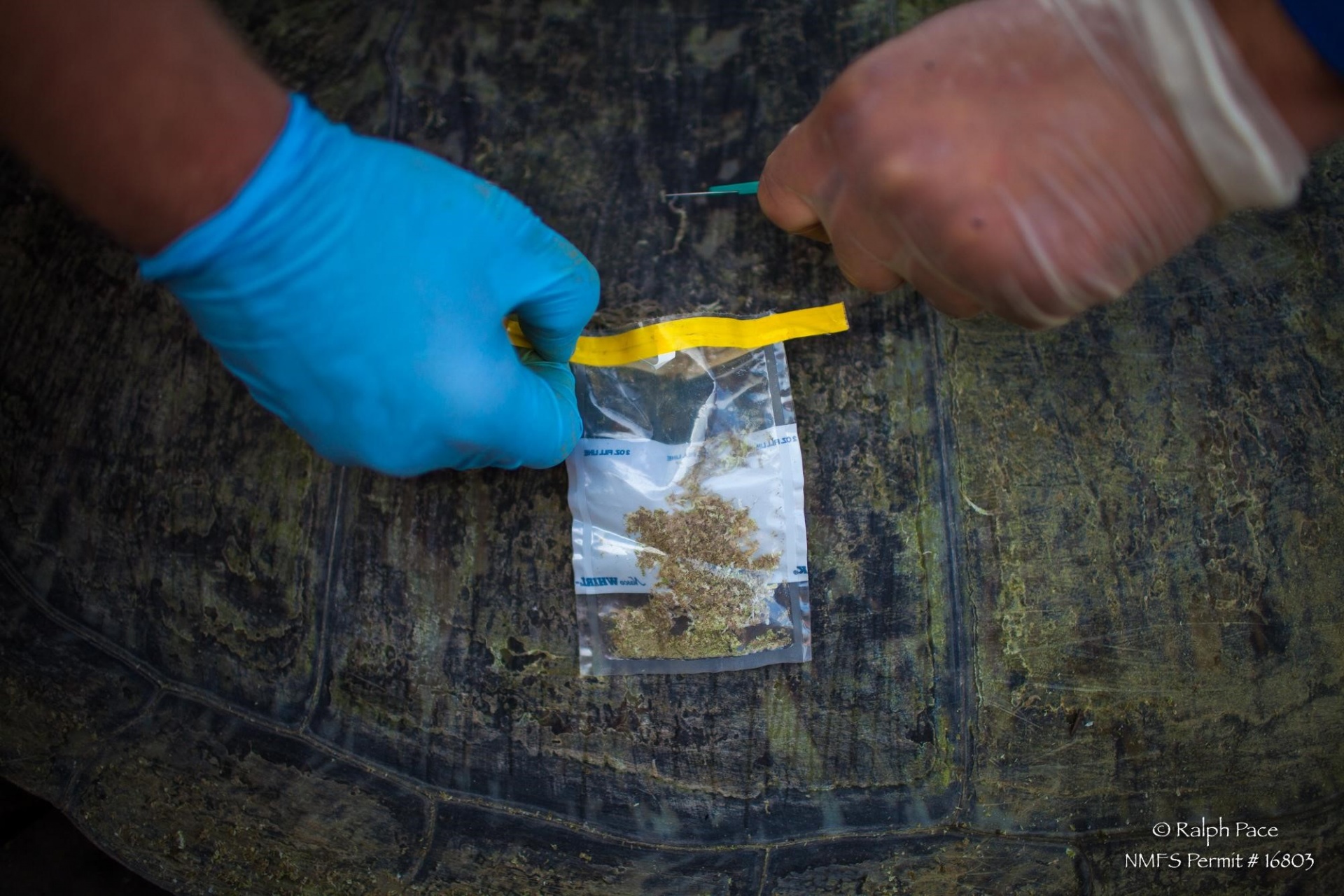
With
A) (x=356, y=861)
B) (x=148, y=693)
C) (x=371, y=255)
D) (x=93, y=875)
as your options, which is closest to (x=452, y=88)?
(x=371, y=255)

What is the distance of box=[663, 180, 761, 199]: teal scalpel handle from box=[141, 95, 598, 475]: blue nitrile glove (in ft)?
0.82

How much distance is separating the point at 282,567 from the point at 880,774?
0.86 meters

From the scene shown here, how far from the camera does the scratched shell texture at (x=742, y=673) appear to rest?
Answer: 3.25ft

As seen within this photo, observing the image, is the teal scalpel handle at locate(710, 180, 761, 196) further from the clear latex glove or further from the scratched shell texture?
the clear latex glove

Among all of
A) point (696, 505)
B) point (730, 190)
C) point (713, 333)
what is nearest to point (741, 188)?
point (730, 190)

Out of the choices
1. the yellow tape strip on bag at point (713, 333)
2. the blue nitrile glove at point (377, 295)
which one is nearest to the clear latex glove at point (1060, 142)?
the yellow tape strip on bag at point (713, 333)

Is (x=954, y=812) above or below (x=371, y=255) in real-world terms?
below

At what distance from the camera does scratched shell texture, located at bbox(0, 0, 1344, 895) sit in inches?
39.0

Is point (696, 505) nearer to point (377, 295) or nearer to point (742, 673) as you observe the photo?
point (742, 673)

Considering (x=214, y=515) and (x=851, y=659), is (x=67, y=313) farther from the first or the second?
(x=851, y=659)

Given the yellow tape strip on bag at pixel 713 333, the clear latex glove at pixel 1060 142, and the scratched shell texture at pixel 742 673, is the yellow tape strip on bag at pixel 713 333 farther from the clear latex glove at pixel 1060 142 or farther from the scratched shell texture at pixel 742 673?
the clear latex glove at pixel 1060 142

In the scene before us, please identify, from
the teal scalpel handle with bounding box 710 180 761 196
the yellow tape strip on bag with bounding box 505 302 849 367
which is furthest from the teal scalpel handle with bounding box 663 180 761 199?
the yellow tape strip on bag with bounding box 505 302 849 367

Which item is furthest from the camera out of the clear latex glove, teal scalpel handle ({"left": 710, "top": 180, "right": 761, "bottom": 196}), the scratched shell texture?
teal scalpel handle ({"left": 710, "top": 180, "right": 761, "bottom": 196})

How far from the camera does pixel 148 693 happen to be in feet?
3.79
